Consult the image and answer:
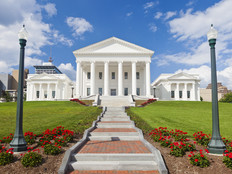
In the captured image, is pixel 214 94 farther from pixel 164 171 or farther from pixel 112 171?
pixel 112 171

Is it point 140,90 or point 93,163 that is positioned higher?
point 140,90

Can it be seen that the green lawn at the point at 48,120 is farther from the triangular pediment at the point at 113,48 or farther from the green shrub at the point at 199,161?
the triangular pediment at the point at 113,48

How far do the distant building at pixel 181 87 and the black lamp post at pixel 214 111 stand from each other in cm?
5029

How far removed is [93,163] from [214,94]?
20.9 ft

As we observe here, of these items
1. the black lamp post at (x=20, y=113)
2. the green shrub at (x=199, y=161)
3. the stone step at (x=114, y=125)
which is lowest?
the green shrub at (x=199, y=161)

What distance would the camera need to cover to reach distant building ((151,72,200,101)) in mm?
58994

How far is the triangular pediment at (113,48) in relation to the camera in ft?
163

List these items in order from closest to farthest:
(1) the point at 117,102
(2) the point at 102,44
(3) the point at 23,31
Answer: (3) the point at 23,31, (1) the point at 117,102, (2) the point at 102,44

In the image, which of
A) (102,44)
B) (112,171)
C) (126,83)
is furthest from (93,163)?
(126,83)

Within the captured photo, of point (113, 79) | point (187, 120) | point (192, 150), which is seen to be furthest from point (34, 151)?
point (113, 79)

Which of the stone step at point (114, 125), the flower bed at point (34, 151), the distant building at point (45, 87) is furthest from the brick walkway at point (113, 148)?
the distant building at point (45, 87)

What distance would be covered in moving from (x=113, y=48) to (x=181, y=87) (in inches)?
1110

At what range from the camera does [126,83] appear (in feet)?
187

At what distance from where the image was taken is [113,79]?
57.0 meters
